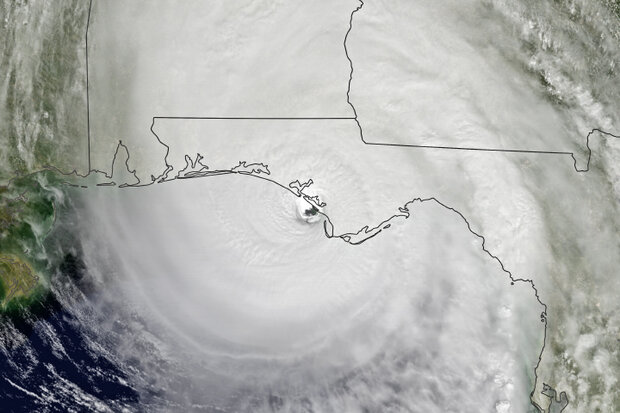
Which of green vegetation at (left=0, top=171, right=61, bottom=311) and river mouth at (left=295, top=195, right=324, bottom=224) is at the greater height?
river mouth at (left=295, top=195, right=324, bottom=224)

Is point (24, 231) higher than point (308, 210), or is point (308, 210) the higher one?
point (308, 210)

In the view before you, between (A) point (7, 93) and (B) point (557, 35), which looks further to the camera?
(A) point (7, 93)

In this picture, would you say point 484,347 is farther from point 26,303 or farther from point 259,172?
point 26,303

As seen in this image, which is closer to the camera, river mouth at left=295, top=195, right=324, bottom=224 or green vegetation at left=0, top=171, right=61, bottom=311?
river mouth at left=295, top=195, right=324, bottom=224

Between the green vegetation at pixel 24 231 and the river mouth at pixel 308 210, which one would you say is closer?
the river mouth at pixel 308 210

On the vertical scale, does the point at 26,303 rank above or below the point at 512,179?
below

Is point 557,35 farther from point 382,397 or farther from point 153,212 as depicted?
point 153,212

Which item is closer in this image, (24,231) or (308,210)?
(308,210)

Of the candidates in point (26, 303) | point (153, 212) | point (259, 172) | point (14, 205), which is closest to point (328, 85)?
point (259, 172)

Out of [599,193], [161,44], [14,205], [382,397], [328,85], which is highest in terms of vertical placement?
[599,193]

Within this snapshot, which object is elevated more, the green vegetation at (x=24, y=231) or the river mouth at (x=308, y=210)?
the river mouth at (x=308, y=210)
